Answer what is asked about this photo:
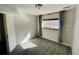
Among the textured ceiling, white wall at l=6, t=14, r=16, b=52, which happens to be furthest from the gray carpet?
the textured ceiling

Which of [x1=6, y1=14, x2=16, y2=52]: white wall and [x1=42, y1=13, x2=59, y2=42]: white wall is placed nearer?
[x1=42, y1=13, x2=59, y2=42]: white wall

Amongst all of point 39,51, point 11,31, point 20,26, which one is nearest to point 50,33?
point 39,51

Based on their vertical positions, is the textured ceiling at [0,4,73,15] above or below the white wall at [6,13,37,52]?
above

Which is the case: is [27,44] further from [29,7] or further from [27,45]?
[29,7]

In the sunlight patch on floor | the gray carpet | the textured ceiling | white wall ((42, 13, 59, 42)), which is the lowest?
the gray carpet

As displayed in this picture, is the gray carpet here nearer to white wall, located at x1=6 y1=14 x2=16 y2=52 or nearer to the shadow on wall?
the shadow on wall

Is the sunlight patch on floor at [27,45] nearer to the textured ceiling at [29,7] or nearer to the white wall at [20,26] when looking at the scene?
the white wall at [20,26]

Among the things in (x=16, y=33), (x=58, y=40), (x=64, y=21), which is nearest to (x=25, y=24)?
(x=16, y=33)

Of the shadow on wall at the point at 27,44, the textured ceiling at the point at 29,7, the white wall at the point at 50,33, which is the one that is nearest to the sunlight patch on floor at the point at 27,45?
the shadow on wall at the point at 27,44

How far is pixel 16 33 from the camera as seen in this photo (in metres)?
1.88

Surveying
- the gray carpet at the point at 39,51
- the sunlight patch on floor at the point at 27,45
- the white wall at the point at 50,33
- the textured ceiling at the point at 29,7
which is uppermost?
the textured ceiling at the point at 29,7

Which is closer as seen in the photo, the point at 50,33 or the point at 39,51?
the point at 39,51
